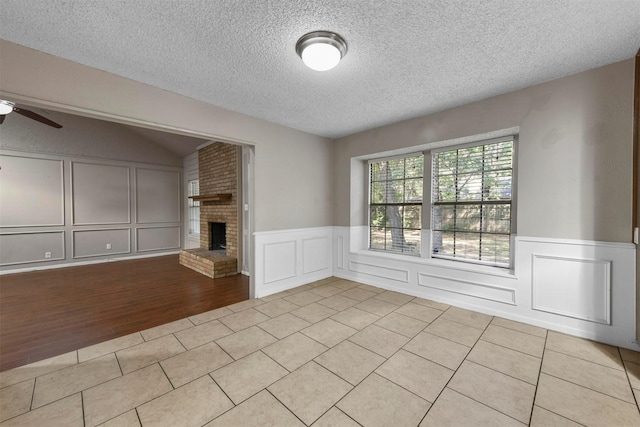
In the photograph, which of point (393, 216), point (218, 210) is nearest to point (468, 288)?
point (393, 216)

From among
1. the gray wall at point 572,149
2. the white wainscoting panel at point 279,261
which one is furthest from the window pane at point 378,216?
the gray wall at point 572,149

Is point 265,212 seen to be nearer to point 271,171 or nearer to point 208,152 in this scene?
point 271,171

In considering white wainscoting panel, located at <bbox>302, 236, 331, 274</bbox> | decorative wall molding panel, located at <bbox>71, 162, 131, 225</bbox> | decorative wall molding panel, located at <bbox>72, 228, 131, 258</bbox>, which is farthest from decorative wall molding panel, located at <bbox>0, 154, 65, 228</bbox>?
white wainscoting panel, located at <bbox>302, 236, 331, 274</bbox>

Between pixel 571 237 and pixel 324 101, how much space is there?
116 inches

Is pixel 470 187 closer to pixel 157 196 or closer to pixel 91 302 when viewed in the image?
pixel 91 302

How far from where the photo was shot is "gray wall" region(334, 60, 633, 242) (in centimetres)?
221

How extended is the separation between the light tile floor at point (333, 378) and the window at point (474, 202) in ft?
3.02

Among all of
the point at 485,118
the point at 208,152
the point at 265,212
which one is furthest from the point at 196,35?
the point at 208,152

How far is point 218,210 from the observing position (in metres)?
5.66

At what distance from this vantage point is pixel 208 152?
6027 mm

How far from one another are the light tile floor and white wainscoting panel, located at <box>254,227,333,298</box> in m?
0.95

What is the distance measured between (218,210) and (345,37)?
4.72 metres

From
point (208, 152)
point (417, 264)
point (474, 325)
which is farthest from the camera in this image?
point (208, 152)

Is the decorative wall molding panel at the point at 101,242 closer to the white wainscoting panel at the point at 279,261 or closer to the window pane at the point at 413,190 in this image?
the white wainscoting panel at the point at 279,261
